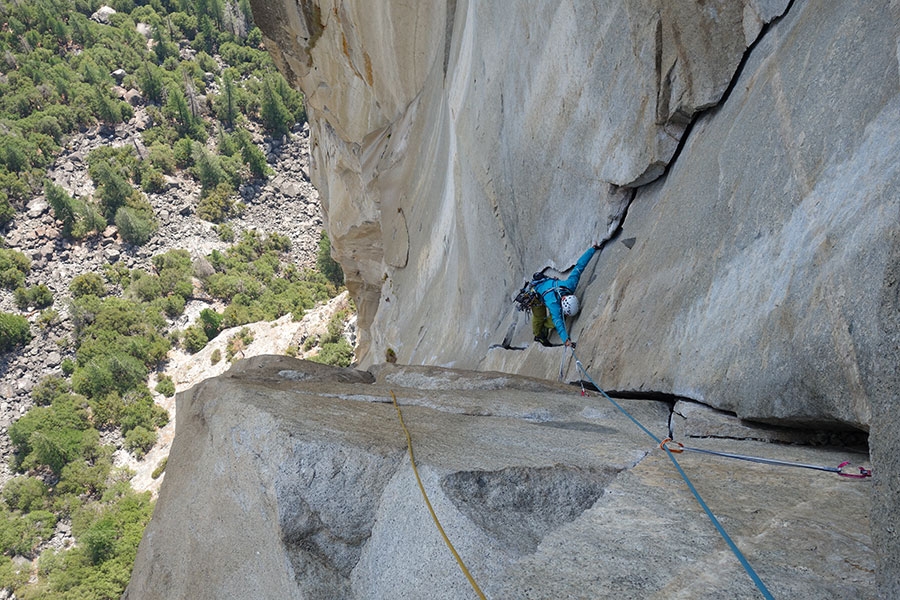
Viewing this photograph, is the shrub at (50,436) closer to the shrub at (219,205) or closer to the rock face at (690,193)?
the shrub at (219,205)

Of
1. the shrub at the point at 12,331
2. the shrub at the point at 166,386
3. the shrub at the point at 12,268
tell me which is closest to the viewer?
the shrub at the point at 166,386

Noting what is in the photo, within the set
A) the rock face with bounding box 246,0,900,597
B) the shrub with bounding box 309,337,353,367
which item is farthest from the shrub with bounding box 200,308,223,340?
the rock face with bounding box 246,0,900,597

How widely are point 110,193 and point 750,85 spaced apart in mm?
58626

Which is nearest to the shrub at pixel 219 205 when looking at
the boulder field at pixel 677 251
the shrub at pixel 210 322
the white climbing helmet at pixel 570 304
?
the shrub at pixel 210 322

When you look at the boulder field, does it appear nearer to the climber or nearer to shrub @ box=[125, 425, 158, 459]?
the climber

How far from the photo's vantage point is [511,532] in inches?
112

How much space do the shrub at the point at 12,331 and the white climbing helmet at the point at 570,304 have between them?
1970 inches

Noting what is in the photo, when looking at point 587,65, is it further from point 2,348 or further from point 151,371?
point 2,348

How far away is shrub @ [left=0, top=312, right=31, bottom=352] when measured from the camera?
140 feet

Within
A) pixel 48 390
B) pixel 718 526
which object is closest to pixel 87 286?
pixel 48 390

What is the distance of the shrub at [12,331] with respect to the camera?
42.7m

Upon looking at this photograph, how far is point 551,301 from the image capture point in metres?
6.87

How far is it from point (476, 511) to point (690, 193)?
3414mm

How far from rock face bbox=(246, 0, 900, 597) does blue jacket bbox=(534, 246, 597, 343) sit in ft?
0.49
